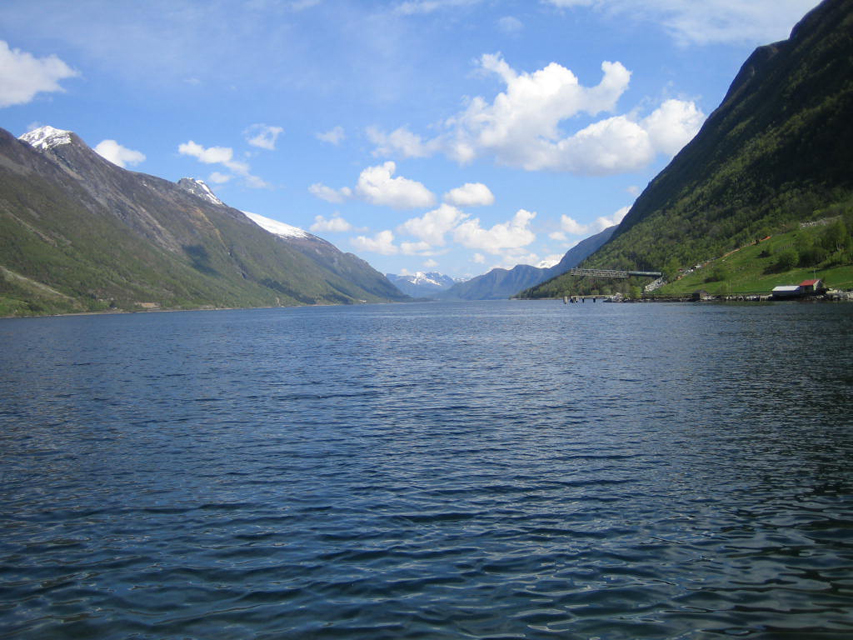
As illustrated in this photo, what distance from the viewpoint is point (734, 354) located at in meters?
67.1

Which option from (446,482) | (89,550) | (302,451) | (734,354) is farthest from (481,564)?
(734,354)

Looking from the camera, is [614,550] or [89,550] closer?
[614,550]

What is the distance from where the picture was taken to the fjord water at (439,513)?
49.9 feet

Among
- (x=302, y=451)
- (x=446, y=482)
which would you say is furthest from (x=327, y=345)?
(x=446, y=482)

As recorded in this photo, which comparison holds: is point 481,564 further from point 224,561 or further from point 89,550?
point 89,550

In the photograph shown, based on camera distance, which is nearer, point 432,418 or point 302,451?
point 302,451

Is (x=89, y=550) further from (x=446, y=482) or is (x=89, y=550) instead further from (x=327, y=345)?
(x=327, y=345)

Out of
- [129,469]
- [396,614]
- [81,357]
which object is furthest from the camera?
[81,357]

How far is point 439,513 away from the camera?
21875 millimetres

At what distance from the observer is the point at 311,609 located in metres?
15.5

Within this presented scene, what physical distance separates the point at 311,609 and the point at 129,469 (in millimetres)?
18408

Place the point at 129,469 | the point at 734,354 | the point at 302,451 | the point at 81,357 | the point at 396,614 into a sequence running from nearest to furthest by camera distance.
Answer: the point at 396,614
the point at 129,469
the point at 302,451
the point at 734,354
the point at 81,357

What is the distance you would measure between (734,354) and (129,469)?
63901 mm

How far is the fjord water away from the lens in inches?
599
